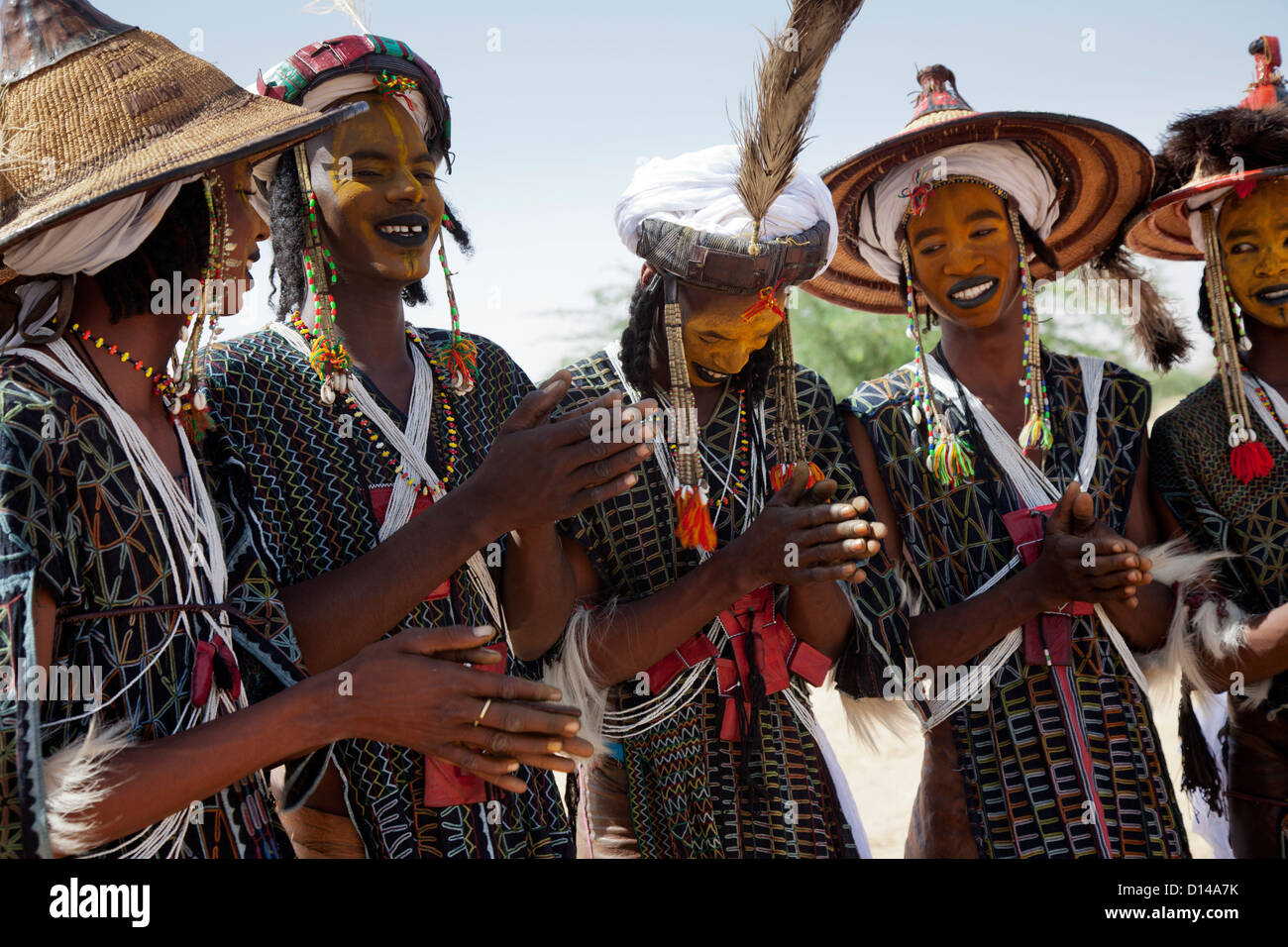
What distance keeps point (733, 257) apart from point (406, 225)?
33.4 inches

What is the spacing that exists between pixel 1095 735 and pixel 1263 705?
0.71 meters

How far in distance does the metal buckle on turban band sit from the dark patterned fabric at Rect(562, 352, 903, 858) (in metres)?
0.40

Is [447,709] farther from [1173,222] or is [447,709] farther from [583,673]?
[1173,222]

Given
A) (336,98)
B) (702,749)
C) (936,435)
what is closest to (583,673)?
(702,749)

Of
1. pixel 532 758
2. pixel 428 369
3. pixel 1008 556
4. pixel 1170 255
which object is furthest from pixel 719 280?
pixel 1170 255

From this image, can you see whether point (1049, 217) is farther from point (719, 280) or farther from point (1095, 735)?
point (1095, 735)

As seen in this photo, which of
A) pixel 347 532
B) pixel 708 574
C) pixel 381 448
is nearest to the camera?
pixel 347 532

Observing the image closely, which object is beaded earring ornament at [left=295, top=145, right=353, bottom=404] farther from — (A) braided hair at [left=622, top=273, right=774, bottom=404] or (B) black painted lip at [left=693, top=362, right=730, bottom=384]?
(B) black painted lip at [left=693, top=362, right=730, bottom=384]

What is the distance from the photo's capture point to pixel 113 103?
2240 mm

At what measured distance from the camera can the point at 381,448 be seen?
280 centimetres

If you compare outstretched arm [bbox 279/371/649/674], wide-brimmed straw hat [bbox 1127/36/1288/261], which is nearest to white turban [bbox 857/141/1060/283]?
wide-brimmed straw hat [bbox 1127/36/1288/261]

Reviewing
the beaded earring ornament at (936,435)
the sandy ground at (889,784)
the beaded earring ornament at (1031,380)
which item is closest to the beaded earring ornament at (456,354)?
the beaded earring ornament at (936,435)

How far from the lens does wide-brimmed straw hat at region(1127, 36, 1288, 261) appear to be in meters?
3.75

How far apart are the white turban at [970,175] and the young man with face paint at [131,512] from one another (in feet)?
6.69
